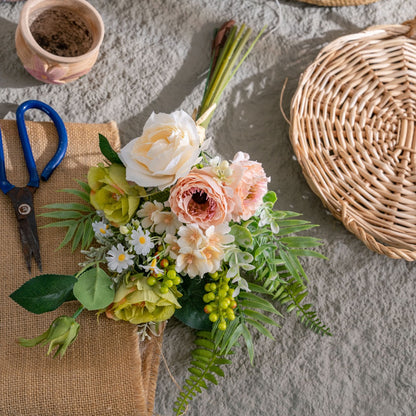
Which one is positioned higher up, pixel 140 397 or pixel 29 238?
pixel 29 238

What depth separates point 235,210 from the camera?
46 cm

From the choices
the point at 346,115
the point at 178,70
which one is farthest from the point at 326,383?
the point at 178,70

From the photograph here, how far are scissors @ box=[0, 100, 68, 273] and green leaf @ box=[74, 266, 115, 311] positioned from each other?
87mm

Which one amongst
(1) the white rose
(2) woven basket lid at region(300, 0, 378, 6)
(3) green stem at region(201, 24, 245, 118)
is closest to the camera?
(1) the white rose

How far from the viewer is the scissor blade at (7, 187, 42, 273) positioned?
0.55 m

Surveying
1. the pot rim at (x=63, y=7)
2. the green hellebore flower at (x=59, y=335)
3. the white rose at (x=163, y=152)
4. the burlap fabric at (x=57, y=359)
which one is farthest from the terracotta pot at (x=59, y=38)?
the green hellebore flower at (x=59, y=335)

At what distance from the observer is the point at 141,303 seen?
0.51 metres

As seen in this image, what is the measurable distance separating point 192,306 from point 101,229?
143 millimetres

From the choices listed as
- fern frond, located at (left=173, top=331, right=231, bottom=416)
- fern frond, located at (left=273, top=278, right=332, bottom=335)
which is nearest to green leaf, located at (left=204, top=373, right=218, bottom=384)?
fern frond, located at (left=173, top=331, right=231, bottom=416)

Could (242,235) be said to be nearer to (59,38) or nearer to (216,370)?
(216,370)

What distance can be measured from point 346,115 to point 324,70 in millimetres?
72

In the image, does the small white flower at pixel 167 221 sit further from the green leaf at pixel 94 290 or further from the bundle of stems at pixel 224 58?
the bundle of stems at pixel 224 58

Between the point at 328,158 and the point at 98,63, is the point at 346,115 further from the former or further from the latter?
the point at 98,63

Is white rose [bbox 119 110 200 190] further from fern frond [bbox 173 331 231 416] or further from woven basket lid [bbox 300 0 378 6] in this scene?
woven basket lid [bbox 300 0 378 6]
